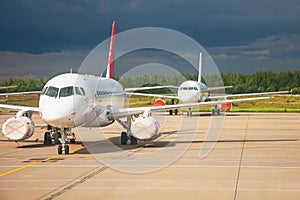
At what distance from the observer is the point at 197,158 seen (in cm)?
1853

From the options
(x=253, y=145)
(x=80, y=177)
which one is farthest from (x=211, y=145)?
(x=80, y=177)

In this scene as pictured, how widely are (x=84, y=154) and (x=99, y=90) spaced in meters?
4.11

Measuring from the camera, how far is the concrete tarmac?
11609mm

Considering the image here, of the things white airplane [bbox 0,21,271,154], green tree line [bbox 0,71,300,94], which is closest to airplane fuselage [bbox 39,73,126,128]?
white airplane [bbox 0,21,271,154]

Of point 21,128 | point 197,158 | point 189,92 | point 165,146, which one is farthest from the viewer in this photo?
point 189,92

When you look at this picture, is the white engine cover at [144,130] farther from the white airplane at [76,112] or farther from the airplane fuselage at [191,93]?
the airplane fuselage at [191,93]

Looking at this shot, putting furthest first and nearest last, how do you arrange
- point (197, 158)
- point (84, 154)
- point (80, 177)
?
point (84, 154) → point (197, 158) → point (80, 177)

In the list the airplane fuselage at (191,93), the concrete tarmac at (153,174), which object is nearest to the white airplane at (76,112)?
the concrete tarmac at (153,174)

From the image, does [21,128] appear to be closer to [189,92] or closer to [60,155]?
[60,155]

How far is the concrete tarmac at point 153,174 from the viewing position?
1161 cm

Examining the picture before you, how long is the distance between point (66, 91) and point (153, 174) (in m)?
6.59

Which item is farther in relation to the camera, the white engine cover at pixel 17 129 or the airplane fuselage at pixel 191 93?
the airplane fuselage at pixel 191 93

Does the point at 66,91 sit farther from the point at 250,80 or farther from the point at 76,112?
the point at 250,80

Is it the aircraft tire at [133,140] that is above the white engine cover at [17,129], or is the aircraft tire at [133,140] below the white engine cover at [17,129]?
below
